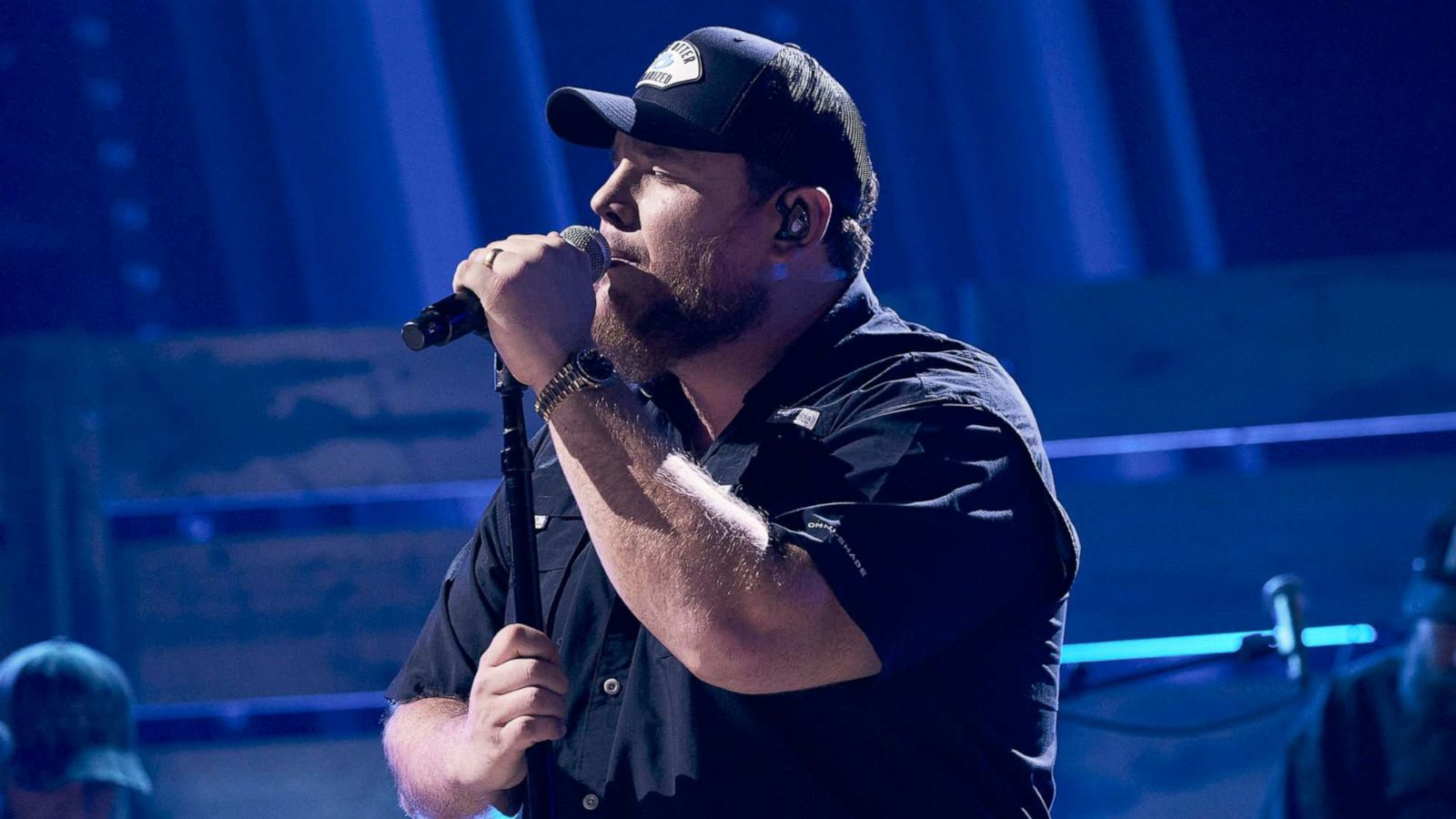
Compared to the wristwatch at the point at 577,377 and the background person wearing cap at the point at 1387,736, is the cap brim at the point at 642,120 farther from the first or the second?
the background person wearing cap at the point at 1387,736

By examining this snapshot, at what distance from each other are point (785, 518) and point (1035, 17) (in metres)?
2.54

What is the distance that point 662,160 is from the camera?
1.61m

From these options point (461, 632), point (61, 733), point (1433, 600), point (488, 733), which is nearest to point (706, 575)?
point (488, 733)

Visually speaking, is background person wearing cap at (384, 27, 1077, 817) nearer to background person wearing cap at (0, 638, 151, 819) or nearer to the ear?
the ear

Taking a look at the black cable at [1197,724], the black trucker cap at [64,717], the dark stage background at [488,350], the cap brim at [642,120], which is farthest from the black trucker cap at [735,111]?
the black trucker cap at [64,717]

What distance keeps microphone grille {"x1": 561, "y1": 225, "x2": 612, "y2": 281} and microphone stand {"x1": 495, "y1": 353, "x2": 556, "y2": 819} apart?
0.57 ft

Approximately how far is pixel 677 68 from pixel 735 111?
0.10 m

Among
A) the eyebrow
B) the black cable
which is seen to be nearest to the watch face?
the eyebrow

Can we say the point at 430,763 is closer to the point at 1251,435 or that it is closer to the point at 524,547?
the point at 524,547

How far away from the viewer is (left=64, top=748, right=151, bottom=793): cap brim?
3.26m

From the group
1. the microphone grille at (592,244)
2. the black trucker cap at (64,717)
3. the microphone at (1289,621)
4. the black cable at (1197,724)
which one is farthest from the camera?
the black cable at (1197,724)

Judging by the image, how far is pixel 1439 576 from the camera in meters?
3.14

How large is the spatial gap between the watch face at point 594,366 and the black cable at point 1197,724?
7.65ft

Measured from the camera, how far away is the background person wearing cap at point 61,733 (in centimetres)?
324
